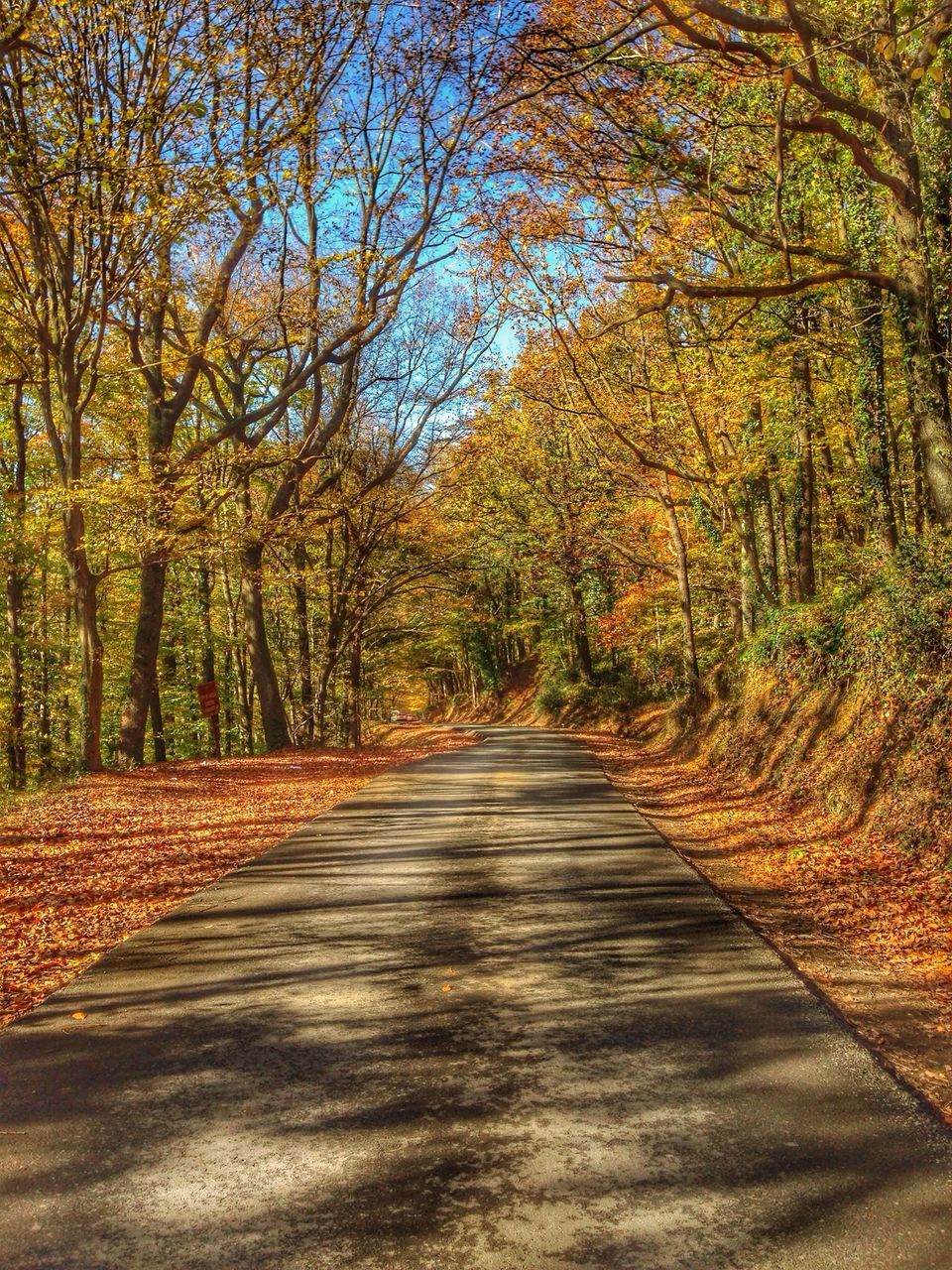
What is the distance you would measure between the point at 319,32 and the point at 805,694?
12089 mm

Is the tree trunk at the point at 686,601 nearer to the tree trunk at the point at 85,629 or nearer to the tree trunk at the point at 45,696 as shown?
the tree trunk at the point at 85,629

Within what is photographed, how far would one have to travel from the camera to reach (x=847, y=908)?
7.61 m

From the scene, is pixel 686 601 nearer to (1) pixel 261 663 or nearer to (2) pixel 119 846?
(1) pixel 261 663

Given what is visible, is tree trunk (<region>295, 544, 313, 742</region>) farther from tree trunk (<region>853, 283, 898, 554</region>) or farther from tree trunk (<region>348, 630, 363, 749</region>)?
tree trunk (<region>853, 283, 898, 554</region>)

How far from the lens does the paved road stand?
310cm

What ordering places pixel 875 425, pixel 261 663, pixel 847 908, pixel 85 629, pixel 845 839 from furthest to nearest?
1. pixel 261 663
2. pixel 85 629
3. pixel 875 425
4. pixel 845 839
5. pixel 847 908

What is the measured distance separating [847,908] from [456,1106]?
4745 millimetres

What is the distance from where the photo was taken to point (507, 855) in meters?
9.55

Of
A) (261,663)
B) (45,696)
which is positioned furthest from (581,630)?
(45,696)

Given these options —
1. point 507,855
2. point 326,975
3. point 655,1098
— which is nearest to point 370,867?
point 507,855

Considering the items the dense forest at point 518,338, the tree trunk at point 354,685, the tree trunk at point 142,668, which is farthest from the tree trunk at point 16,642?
the tree trunk at point 354,685

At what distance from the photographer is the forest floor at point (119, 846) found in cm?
686

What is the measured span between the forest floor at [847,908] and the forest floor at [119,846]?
4.83m

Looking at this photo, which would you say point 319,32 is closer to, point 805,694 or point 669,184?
point 669,184
